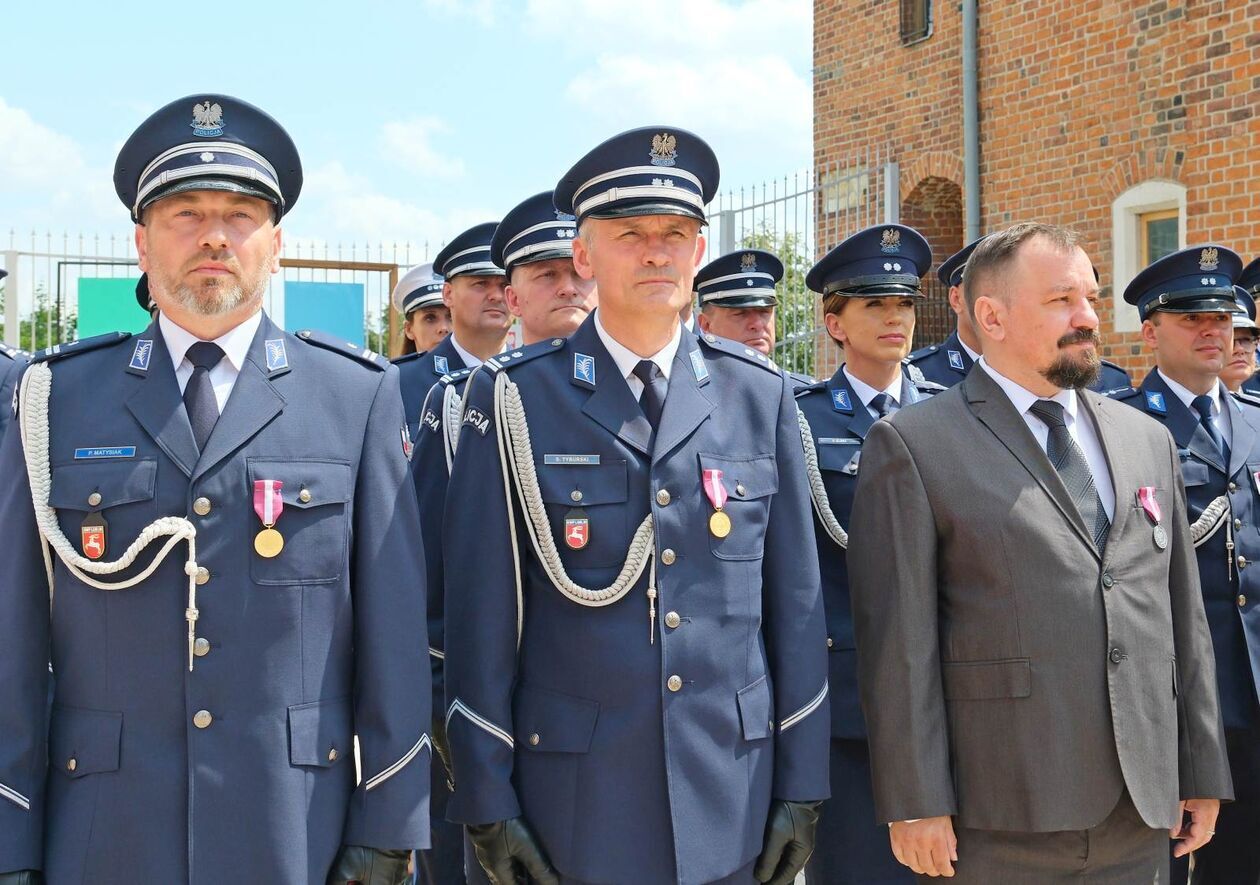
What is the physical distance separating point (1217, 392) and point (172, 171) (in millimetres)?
3455

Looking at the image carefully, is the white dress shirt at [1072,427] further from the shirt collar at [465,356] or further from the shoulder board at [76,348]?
the shirt collar at [465,356]

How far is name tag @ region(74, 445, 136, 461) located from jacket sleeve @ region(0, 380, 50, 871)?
110mm

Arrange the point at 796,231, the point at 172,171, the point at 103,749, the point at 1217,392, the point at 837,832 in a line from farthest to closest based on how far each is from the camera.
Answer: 1. the point at 796,231
2. the point at 1217,392
3. the point at 837,832
4. the point at 172,171
5. the point at 103,749

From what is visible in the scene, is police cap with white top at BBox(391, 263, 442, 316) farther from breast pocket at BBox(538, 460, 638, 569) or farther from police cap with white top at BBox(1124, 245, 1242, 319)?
breast pocket at BBox(538, 460, 638, 569)

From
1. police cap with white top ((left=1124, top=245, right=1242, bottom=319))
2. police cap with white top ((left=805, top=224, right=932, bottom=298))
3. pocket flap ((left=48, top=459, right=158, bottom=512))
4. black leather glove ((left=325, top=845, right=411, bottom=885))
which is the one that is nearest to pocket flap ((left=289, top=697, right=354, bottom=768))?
black leather glove ((left=325, top=845, right=411, bottom=885))

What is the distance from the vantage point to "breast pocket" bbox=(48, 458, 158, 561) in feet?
8.00

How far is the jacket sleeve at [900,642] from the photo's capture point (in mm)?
2918

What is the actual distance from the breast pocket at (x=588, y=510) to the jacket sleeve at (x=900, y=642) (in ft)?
2.10

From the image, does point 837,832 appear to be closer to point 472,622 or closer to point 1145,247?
point 472,622

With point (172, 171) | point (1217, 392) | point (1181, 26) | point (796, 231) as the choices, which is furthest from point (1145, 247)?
point (172, 171)

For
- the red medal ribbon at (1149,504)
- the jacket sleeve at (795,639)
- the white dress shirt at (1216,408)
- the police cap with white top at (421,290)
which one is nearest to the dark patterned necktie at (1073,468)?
the red medal ribbon at (1149,504)

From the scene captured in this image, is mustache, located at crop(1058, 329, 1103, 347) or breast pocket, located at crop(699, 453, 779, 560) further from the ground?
mustache, located at crop(1058, 329, 1103, 347)

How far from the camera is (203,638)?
2414 mm

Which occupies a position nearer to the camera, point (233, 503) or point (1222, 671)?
point (233, 503)
